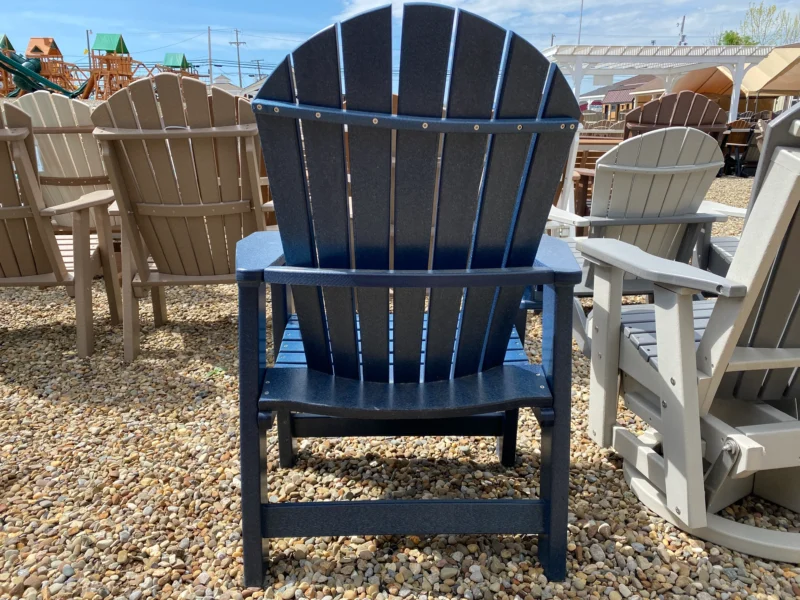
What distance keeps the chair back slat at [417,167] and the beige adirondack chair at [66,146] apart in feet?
9.86

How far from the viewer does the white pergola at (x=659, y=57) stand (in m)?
15.3

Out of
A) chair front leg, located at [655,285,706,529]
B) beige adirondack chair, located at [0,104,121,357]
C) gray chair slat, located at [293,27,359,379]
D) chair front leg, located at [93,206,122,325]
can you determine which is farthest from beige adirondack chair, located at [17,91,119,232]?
chair front leg, located at [655,285,706,529]

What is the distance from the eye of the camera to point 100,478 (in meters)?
2.01

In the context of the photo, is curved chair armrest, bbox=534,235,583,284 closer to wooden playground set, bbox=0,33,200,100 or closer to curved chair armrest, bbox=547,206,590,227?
curved chair armrest, bbox=547,206,590,227

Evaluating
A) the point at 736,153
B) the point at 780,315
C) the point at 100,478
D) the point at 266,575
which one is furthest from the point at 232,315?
the point at 736,153

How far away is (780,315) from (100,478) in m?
2.16

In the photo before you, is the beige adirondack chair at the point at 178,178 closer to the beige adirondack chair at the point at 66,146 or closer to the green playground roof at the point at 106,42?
the beige adirondack chair at the point at 66,146

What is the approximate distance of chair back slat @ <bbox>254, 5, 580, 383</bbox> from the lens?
1.23 m

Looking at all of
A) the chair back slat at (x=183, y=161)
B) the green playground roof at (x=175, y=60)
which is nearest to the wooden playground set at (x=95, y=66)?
the green playground roof at (x=175, y=60)

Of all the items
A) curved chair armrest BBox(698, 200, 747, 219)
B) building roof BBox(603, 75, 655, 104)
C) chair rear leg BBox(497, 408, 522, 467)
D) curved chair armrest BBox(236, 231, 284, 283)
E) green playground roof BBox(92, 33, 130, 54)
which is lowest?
chair rear leg BBox(497, 408, 522, 467)

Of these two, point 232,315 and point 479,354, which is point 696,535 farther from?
point 232,315

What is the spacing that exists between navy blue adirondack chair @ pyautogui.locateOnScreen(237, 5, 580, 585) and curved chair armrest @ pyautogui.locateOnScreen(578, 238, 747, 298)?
161 millimetres

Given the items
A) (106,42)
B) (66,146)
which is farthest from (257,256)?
(106,42)

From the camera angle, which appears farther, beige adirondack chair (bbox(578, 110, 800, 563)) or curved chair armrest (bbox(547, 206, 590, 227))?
curved chair armrest (bbox(547, 206, 590, 227))
